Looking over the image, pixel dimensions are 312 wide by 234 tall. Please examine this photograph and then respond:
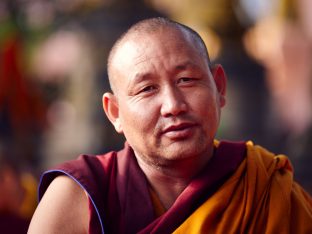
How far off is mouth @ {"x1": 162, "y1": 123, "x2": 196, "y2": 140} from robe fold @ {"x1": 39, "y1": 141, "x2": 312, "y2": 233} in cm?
28

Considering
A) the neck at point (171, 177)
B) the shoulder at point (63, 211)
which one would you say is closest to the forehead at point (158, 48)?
the neck at point (171, 177)

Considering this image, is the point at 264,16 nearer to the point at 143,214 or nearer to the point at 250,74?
the point at 250,74

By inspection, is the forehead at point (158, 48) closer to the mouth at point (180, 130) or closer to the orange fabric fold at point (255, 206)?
the mouth at point (180, 130)

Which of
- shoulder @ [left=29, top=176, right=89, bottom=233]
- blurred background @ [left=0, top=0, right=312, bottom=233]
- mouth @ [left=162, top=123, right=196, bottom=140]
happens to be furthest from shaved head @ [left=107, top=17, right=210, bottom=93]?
blurred background @ [left=0, top=0, right=312, bottom=233]

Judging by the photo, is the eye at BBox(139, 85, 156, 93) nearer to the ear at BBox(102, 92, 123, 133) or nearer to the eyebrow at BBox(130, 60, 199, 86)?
the eyebrow at BBox(130, 60, 199, 86)

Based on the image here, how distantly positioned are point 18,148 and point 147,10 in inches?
153

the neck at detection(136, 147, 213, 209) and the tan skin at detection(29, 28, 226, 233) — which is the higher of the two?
the tan skin at detection(29, 28, 226, 233)

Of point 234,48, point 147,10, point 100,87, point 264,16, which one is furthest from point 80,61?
point 264,16

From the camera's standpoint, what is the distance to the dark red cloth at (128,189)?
259cm

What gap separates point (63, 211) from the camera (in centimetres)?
259

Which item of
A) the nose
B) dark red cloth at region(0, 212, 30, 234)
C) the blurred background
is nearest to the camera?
the nose

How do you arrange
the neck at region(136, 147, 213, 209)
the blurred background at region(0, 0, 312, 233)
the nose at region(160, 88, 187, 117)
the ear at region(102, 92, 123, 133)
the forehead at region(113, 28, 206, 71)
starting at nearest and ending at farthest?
1. the nose at region(160, 88, 187, 117)
2. the forehead at region(113, 28, 206, 71)
3. the neck at region(136, 147, 213, 209)
4. the ear at region(102, 92, 123, 133)
5. the blurred background at region(0, 0, 312, 233)

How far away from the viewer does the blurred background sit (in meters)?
11.2

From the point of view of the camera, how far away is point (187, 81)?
103 inches
